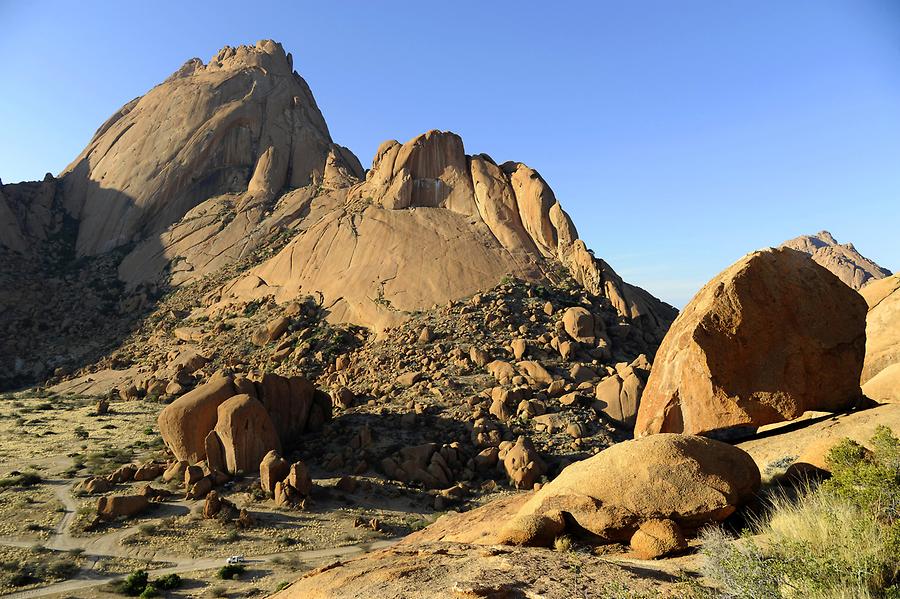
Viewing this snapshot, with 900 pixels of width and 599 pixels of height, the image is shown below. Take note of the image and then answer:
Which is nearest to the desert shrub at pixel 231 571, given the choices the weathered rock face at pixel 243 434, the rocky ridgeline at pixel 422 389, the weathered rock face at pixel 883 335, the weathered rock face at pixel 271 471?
the rocky ridgeline at pixel 422 389

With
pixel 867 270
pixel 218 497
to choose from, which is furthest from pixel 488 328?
pixel 867 270

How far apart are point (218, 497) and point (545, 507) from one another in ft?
59.5

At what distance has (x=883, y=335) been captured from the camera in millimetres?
18766

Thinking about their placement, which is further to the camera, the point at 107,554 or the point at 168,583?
the point at 107,554

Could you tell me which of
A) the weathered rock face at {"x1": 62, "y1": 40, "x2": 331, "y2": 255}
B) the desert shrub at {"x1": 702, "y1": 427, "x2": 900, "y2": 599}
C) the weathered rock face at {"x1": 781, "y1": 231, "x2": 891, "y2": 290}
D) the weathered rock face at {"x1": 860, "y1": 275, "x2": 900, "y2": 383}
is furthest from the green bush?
the weathered rock face at {"x1": 781, "y1": 231, "x2": 891, "y2": 290}

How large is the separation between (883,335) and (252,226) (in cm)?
5767

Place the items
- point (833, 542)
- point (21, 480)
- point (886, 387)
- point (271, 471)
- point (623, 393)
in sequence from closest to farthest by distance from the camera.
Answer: point (833, 542)
point (886, 387)
point (271, 471)
point (21, 480)
point (623, 393)

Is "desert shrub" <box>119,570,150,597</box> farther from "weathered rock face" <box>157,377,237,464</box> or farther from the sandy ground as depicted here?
"weathered rock face" <box>157,377,237,464</box>

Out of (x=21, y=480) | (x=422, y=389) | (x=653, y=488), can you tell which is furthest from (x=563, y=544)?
(x=21, y=480)

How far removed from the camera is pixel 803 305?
1400 cm

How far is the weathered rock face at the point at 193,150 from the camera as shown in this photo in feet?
224

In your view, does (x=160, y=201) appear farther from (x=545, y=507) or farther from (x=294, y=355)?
(x=545, y=507)

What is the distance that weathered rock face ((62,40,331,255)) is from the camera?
6825 centimetres

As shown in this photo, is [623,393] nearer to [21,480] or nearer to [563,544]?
[563,544]
